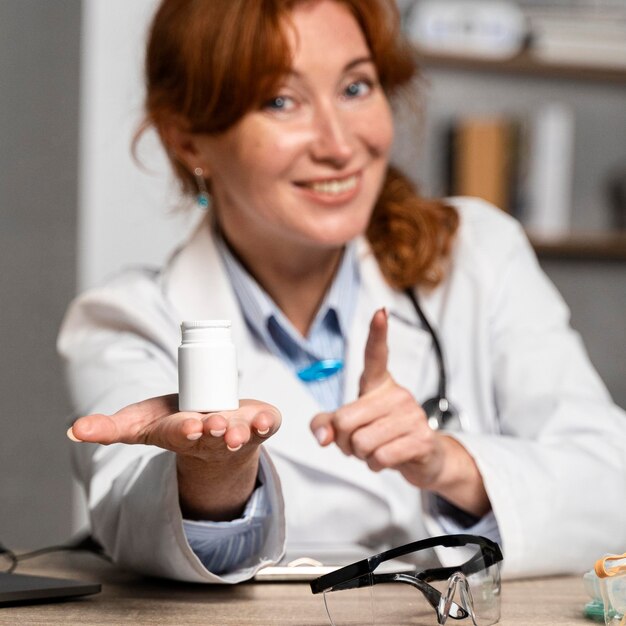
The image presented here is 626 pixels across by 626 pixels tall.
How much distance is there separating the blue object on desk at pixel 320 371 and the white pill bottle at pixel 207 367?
604 mm

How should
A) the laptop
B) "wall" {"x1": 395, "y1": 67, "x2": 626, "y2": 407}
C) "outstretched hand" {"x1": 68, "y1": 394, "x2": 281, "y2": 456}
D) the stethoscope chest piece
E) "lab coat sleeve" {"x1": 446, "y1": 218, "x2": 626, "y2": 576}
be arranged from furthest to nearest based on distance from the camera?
"wall" {"x1": 395, "y1": 67, "x2": 626, "y2": 407} → the stethoscope chest piece → "lab coat sleeve" {"x1": 446, "y1": 218, "x2": 626, "y2": 576} → the laptop → "outstretched hand" {"x1": 68, "y1": 394, "x2": 281, "y2": 456}

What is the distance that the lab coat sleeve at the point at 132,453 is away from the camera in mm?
981

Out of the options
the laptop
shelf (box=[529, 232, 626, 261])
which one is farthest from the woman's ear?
shelf (box=[529, 232, 626, 261])

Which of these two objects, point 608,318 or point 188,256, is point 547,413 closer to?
point 188,256

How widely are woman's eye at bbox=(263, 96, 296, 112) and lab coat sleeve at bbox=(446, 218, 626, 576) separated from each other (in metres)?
0.39

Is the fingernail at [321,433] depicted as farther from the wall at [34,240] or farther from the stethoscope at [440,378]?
the wall at [34,240]

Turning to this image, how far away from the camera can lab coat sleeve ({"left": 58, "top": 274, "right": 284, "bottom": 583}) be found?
38.6 inches

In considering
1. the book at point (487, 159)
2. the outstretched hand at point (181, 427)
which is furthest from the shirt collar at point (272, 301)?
the book at point (487, 159)

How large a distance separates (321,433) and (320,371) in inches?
15.5

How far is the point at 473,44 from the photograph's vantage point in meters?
2.60

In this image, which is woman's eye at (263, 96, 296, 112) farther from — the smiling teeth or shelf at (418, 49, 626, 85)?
shelf at (418, 49, 626, 85)

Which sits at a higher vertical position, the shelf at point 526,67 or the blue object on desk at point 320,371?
the shelf at point 526,67

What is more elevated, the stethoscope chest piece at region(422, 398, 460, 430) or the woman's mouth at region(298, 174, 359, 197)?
the woman's mouth at region(298, 174, 359, 197)

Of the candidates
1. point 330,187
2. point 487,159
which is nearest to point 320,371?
point 330,187
